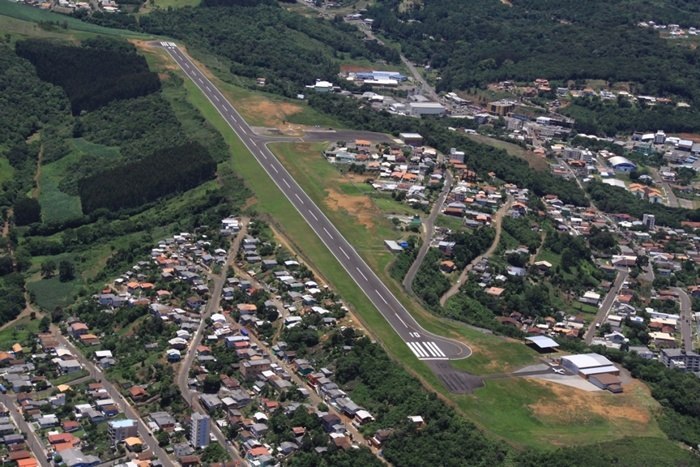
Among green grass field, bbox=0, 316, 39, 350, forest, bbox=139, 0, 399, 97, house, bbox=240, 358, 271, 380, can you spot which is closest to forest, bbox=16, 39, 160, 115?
forest, bbox=139, 0, 399, 97

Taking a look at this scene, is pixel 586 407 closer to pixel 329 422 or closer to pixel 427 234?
pixel 329 422

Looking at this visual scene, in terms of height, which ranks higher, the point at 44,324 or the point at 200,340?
the point at 200,340

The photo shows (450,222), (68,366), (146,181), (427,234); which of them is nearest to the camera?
(68,366)

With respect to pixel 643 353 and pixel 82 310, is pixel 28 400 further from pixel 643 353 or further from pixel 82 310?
pixel 643 353

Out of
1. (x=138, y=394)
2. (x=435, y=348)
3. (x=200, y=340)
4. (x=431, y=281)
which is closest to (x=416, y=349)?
(x=435, y=348)

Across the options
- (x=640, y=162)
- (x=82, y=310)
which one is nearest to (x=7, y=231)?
(x=82, y=310)

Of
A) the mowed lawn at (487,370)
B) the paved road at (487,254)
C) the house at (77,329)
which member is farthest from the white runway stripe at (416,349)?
the house at (77,329)
